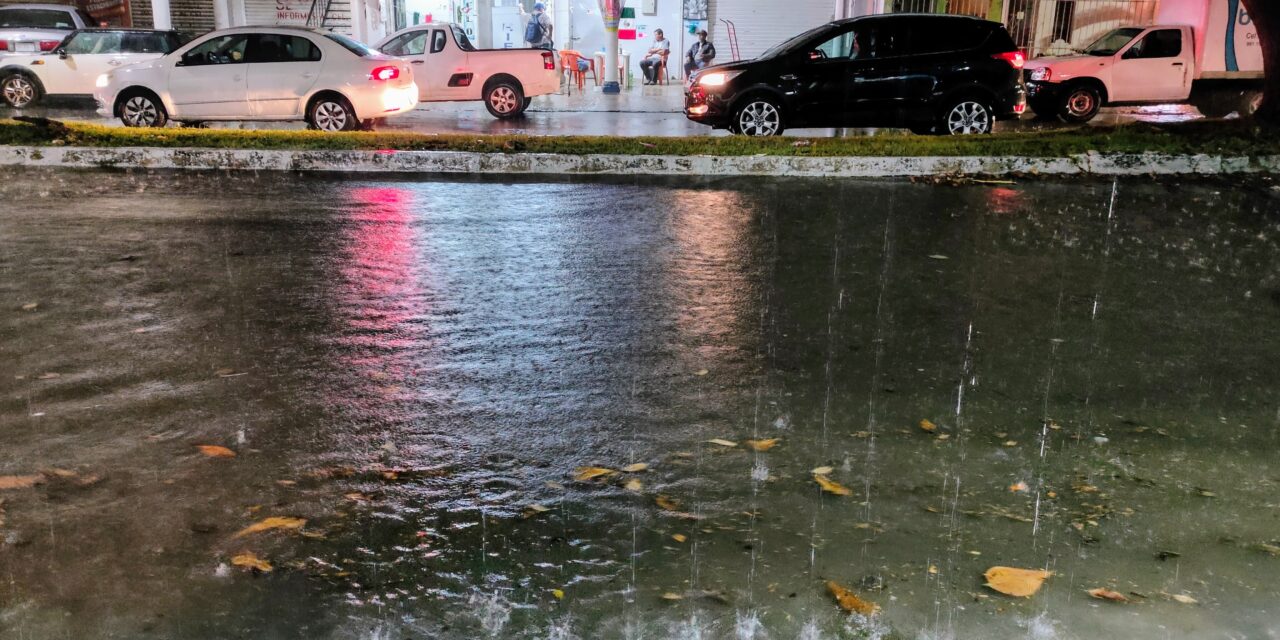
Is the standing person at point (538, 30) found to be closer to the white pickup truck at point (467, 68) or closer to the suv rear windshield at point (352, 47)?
the white pickup truck at point (467, 68)

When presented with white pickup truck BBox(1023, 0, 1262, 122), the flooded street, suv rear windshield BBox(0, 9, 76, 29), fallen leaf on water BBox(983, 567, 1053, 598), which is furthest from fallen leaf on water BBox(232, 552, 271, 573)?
suv rear windshield BBox(0, 9, 76, 29)

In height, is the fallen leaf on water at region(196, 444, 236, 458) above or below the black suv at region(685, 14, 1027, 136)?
below

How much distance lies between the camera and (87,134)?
12453mm

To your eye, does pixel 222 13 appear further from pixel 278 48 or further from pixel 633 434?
pixel 633 434

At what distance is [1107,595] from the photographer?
3.24 metres

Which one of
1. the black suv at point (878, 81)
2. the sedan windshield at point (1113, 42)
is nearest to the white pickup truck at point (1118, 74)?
the sedan windshield at point (1113, 42)

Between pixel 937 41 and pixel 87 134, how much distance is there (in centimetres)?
1117

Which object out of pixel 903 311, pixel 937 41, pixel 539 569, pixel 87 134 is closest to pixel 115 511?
pixel 539 569

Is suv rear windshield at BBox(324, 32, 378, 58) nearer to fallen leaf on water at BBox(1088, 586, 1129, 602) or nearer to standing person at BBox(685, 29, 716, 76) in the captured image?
standing person at BBox(685, 29, 716, 76)

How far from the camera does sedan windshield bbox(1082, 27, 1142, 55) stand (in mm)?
18312

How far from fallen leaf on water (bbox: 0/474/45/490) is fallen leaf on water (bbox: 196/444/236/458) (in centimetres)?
59

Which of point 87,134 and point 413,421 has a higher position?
point 87,134

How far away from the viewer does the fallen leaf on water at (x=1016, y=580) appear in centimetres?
326

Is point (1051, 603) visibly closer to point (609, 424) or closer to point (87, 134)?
point (609, 424)
